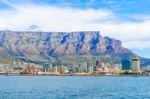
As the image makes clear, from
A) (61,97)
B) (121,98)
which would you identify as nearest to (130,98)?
(121,98)

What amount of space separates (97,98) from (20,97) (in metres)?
23.7

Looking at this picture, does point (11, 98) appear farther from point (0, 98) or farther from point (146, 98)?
point (146, 98)

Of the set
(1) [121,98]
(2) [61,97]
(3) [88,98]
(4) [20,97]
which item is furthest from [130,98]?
(4) [20,97]

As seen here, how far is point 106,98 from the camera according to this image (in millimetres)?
120125

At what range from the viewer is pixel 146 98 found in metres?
119

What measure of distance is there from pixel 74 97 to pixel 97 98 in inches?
284

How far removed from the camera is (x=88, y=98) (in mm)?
119188

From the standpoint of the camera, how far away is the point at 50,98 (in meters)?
120

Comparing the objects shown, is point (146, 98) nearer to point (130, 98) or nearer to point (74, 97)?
point (130, 98)

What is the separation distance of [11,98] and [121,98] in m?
32.9

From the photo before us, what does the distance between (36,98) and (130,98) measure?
2783cm

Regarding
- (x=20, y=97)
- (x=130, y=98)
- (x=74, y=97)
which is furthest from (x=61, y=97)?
(x=130, y=98)

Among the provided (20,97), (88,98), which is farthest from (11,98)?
(88,98)

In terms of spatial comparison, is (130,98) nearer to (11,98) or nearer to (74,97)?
(74,97)
